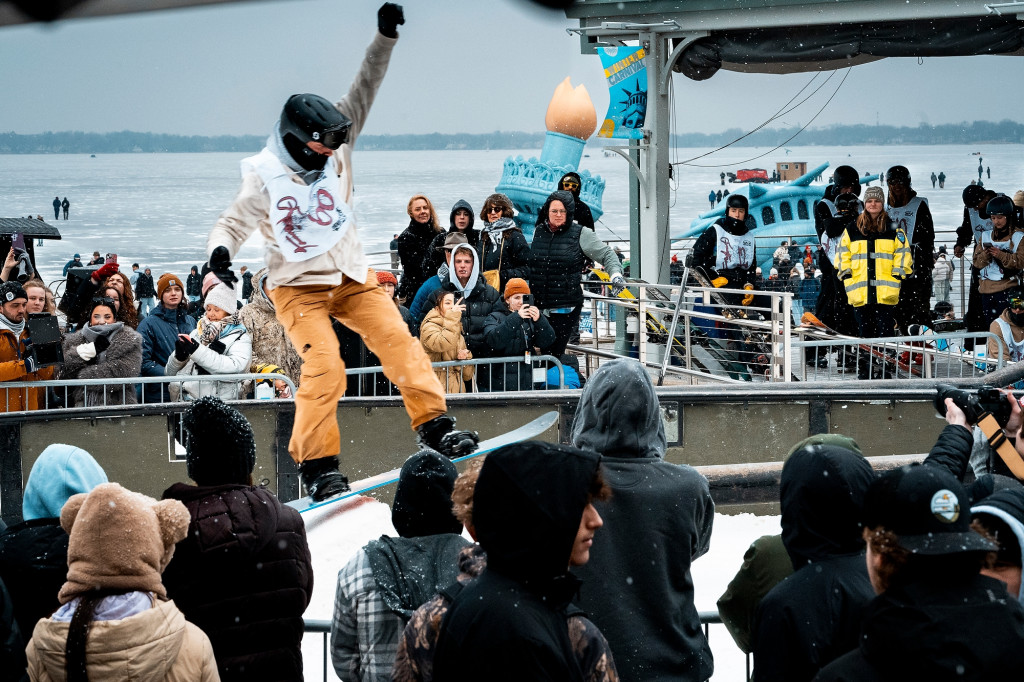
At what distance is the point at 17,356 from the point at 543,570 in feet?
19.9

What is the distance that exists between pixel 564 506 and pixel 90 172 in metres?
2.19

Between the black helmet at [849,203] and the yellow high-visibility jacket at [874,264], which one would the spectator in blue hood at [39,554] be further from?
the black helmet at [849,203]

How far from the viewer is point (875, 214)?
9070mm

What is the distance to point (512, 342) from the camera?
25.6ft

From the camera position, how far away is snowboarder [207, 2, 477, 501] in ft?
14.4

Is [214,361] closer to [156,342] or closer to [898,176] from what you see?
[156,342]

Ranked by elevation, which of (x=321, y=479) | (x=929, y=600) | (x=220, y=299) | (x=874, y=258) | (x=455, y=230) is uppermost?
(x=455, y=230)

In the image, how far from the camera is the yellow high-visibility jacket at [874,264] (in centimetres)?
895

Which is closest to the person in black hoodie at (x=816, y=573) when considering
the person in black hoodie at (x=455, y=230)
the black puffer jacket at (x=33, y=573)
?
the black puffer jacket at (x=33, y=573)

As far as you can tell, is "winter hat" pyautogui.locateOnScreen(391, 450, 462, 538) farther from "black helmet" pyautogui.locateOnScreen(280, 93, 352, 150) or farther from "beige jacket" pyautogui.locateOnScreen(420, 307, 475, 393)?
"beige jacket" pyautogui.locateOnScreen(420, 307, 475, 393)

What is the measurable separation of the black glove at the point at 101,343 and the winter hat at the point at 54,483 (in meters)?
4.44

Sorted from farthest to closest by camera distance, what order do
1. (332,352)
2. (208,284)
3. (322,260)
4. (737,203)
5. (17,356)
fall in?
(737,203)
(17,356)
(208,284)
(332,352)
(322,260)

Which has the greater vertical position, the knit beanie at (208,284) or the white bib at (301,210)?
the white bib at (301,210)

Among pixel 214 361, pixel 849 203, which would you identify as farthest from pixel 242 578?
pixel 849 203
